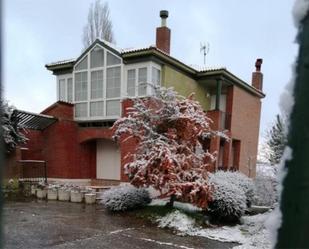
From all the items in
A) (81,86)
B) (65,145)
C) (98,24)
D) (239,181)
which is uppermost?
(98,24)

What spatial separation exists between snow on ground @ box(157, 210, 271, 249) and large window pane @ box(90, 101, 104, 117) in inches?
313

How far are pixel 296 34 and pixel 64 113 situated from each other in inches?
638

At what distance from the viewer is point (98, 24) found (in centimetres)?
2262

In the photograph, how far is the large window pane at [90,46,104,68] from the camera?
50.8ft

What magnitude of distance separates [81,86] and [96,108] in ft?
4.90

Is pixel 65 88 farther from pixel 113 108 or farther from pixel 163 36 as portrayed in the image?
pixel 163 36

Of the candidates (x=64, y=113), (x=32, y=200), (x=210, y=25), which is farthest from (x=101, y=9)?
(x=210, y=25)

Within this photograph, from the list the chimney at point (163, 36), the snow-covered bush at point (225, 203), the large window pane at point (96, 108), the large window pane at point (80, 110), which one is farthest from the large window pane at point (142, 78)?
the snow-covered bush at point (225, 203)

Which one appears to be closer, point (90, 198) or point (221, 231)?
point (221, 231)

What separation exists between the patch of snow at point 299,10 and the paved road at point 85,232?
565 centimetres

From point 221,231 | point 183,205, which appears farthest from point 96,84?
point 221,231

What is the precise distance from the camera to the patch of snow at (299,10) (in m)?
0.74

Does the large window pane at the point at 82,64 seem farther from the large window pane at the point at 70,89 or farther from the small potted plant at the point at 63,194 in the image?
the small potted plant at the point at 63,194

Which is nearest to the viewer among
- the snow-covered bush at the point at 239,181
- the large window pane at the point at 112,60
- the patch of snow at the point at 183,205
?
the patch of snow at the point at 183,205
